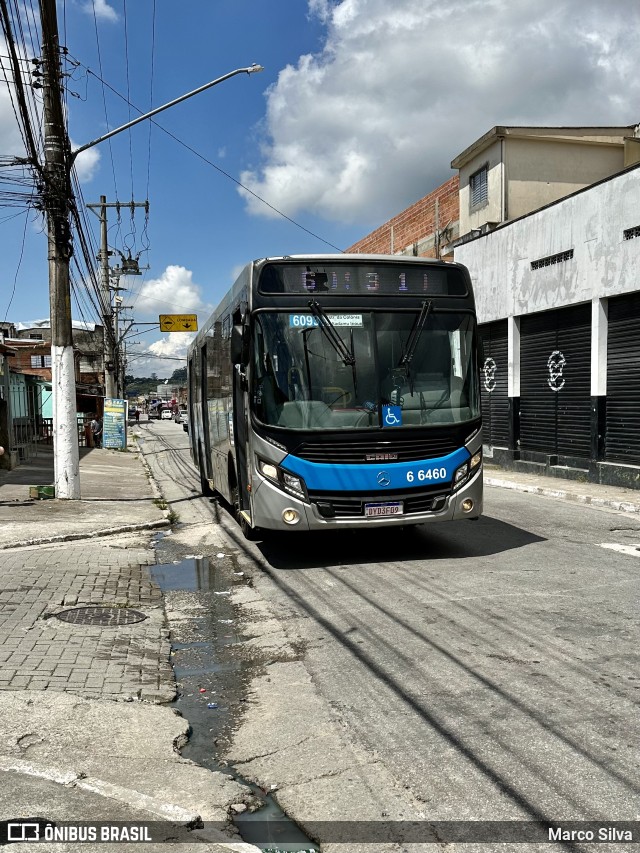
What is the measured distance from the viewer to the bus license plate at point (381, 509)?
771 cm

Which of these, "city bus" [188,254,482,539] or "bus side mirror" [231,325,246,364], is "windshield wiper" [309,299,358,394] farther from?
"bus side mirror" [231,325,246,364]

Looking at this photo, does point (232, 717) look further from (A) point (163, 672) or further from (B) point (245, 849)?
(B) point (245, 849)

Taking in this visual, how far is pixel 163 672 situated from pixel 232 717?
39.0 inches

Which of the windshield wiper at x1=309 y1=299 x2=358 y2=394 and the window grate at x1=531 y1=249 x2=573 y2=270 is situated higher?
the window grate at x1=531 y1=249 x2=573 y2=270

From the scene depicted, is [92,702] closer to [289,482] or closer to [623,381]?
[289,482]

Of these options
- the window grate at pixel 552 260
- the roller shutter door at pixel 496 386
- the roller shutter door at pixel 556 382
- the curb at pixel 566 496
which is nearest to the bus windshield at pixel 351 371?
the curb at pixel 566 496

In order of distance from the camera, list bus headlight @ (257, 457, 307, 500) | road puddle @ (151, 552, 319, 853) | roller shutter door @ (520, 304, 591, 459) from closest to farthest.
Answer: road puddle @ (151, 552, 319, 853) → bus headlight @ (257, 457, 307, 500) → roller shutter door @ (520, 304, 591, 459)

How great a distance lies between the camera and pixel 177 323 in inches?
1439

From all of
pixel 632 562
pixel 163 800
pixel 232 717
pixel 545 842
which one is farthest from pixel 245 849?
pixel 632 562

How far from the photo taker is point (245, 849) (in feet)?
9.48

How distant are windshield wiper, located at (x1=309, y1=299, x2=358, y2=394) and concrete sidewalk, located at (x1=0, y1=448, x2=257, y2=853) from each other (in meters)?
3.16

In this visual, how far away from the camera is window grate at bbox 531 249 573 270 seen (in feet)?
55.7

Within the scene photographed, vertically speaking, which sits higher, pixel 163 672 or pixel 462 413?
pixel 462 413

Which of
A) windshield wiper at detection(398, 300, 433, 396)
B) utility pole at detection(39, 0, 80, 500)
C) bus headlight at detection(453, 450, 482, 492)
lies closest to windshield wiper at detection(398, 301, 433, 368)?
windshield wiper at detection(398, 300, 433, 396)
